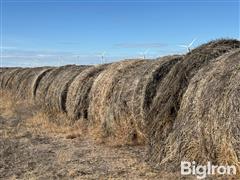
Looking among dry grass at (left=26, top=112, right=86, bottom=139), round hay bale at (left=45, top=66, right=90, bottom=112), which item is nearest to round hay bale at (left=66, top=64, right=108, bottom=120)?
dry grass at (left=26, top=112, right=86, bottom=139)

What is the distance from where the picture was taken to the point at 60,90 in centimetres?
1755

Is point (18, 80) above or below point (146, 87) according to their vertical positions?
above

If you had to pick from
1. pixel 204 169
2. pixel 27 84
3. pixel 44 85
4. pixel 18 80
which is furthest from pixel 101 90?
pixel 18 80

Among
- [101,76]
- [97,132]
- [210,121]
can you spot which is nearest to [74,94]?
[101,76]

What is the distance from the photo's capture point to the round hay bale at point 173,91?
30.9 ft

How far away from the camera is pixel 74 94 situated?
15969 mm

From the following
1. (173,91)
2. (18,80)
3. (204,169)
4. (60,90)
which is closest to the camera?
(204,169)

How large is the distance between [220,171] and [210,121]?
0.75 meters

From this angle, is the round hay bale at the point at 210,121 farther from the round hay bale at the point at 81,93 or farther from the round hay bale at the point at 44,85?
the round hay bale at the point at 44,85

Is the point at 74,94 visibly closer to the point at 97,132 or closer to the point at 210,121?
the point at 97,132

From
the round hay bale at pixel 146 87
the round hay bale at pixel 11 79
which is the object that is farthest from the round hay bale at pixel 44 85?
the round hay bale at pixel 146 87

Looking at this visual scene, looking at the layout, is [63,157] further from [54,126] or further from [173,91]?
[54,126]

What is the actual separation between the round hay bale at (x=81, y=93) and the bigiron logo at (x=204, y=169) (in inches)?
270

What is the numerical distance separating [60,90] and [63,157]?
23.8ft
